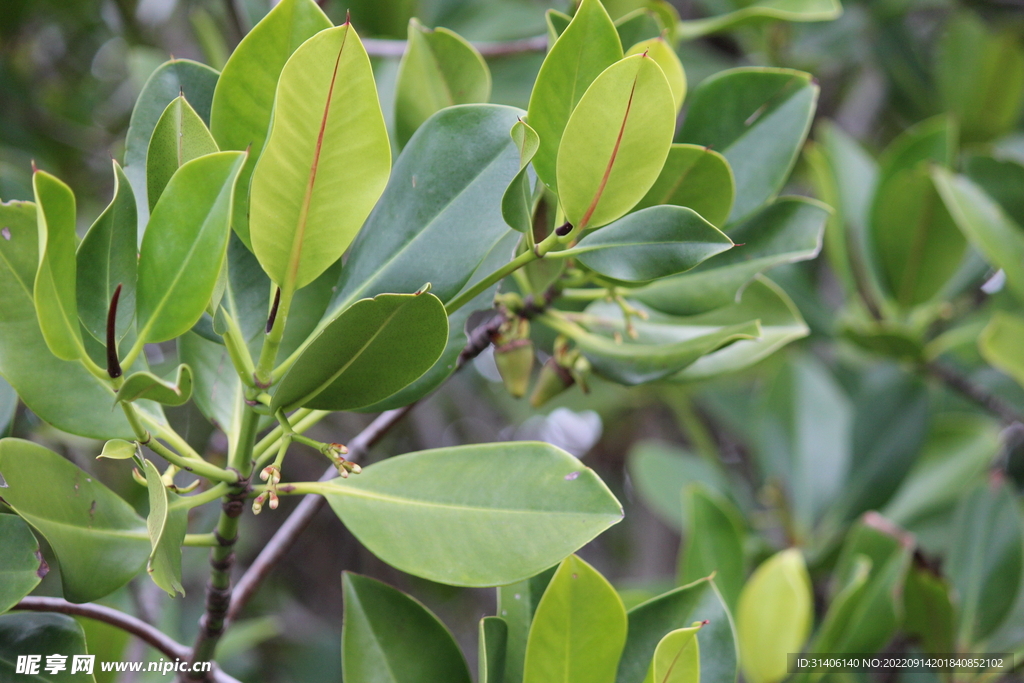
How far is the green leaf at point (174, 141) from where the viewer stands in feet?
1.51

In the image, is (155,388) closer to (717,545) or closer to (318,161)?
(318,161)

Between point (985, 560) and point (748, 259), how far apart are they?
621mm

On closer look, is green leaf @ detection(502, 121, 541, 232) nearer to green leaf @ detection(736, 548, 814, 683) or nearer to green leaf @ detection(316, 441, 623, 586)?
green leaf @ detection(316, 441, 623, 586)

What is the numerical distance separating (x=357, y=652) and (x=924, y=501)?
104 cm

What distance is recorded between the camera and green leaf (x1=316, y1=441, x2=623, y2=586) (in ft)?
1.47

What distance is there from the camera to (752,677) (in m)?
0.87

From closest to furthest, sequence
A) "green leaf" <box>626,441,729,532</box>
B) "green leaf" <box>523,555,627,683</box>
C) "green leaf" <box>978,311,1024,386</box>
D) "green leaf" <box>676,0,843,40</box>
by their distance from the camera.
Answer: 1. "green leaf" <box>523,555,627,683</box>
2. "green leaf" <box>676,0,843,40</box>
3. "green leaf" <box>978,311,1024,386</box>
4. "green leaf" <box>626,441,729,532</box>

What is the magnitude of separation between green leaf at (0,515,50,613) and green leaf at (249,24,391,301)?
23 centimetres

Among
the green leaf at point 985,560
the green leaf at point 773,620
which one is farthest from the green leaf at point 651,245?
the green leaf at point 985,560

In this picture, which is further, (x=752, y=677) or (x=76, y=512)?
(x=752, y=677)

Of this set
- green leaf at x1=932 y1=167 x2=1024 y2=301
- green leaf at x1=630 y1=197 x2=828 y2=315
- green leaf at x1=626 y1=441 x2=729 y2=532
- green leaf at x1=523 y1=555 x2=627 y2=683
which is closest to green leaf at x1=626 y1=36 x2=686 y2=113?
green leaf at x1=630 y1=197 x2=828 y2=315

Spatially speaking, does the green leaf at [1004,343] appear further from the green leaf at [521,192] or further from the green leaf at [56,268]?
the green leaf at [56,268]

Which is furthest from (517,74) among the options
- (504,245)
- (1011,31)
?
(1011,31)

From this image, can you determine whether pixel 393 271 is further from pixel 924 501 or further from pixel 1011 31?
pixel 1011 31
